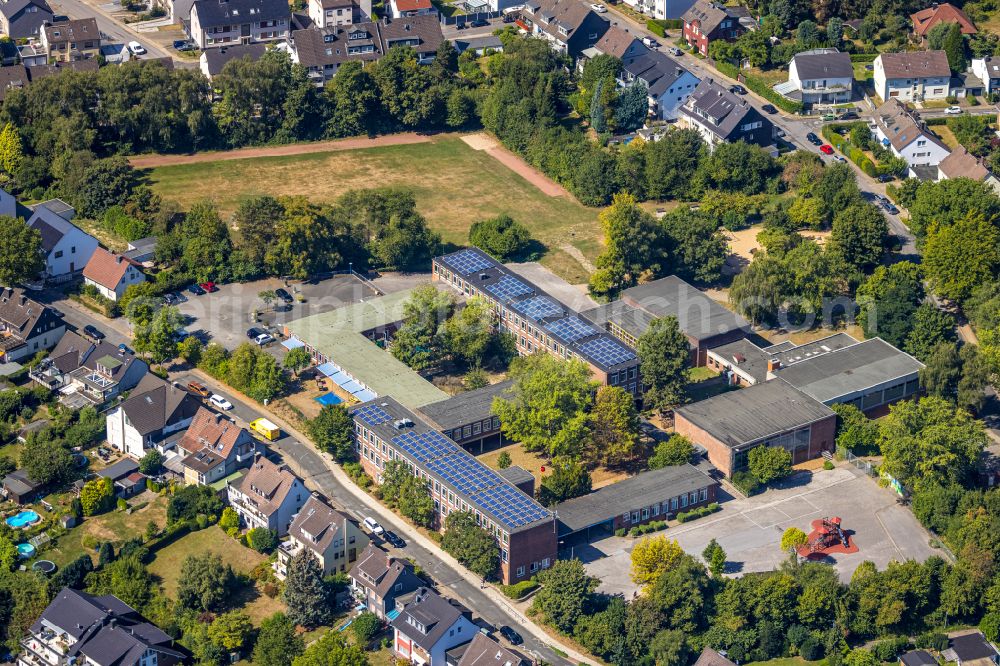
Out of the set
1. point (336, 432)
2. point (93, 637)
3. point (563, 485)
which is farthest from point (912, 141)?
point (93, 637)

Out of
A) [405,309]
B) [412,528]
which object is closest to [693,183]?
[405,309]

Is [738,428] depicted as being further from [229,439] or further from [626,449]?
[229,439]

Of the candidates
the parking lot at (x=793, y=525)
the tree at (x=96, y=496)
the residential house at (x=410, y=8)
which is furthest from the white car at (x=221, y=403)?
the residential house at (x=410, y=8)

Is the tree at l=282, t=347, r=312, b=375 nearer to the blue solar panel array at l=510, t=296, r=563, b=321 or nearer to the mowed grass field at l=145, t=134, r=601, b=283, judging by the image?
the blue solar panel array at l=510, t=296, r=563, b=321

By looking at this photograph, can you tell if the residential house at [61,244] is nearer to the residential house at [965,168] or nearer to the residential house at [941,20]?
the residential house at [965,168]

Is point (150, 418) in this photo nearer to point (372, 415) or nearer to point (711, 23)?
point (372, 415)
